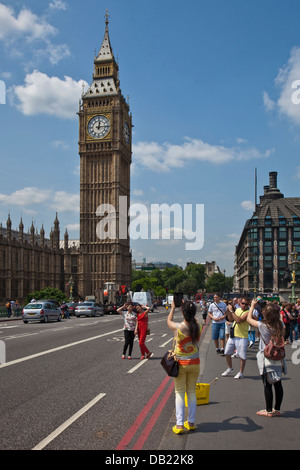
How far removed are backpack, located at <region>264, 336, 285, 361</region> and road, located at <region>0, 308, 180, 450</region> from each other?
1853 mm

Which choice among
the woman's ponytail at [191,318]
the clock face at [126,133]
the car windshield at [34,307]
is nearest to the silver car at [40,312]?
the car windshield at [34,307]

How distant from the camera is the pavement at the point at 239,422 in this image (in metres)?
5.65

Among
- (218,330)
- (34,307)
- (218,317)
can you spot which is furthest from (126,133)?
(218,317)

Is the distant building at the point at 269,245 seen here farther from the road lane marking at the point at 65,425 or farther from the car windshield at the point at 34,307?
the road lane marking at the point at 65,425

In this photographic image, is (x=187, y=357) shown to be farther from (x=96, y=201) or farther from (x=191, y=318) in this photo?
(x=96, y=201)

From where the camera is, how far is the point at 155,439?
602 centimetres

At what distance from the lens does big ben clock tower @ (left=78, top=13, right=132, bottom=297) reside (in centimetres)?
9031

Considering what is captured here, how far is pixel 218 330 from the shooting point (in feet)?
45.4

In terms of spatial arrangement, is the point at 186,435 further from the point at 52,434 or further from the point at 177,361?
the point at 52,434

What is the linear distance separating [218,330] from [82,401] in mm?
6651

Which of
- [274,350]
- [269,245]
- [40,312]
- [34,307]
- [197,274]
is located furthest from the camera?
[197,274]

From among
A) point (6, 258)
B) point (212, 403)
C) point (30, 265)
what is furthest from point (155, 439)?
point (30, 265)

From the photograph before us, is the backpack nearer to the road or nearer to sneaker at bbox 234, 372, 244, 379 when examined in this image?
the road

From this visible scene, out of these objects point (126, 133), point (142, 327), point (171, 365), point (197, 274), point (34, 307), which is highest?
point (126, 133)
